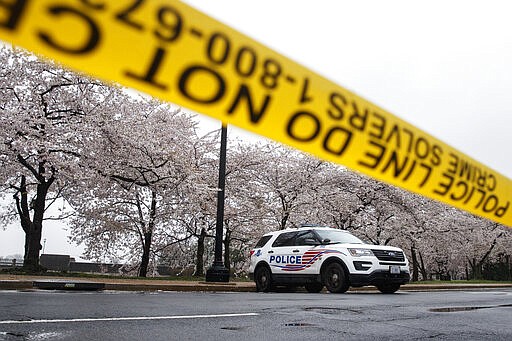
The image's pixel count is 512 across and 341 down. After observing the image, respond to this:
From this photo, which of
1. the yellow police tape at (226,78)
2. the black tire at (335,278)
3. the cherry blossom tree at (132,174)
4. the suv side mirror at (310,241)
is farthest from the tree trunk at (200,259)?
the yellow police tape at (226,78)

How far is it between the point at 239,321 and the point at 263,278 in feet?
25.4

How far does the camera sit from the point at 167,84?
146 cm

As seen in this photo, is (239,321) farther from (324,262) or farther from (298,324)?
(324,262)

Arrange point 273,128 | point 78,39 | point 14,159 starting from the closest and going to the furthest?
point 78,39 → point 273,128 → point 14,159

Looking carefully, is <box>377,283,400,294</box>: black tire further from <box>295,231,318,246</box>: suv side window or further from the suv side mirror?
<box>295,231,318,246</box>: suv side window

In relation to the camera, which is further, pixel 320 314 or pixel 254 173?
pixel 254 173

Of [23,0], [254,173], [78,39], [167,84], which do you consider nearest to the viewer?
[23,0]

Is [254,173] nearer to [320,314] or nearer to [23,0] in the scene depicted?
[320,314]

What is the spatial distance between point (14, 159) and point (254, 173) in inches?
575

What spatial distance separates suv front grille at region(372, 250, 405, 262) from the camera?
12117 mm

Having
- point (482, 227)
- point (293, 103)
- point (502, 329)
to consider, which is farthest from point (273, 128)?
point (482, 227)

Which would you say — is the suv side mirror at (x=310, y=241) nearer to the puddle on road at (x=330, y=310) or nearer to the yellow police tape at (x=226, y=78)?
the puddle on road at (x=330, y=310)

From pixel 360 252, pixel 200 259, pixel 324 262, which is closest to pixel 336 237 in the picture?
pixel 324 262

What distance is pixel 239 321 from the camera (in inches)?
242
